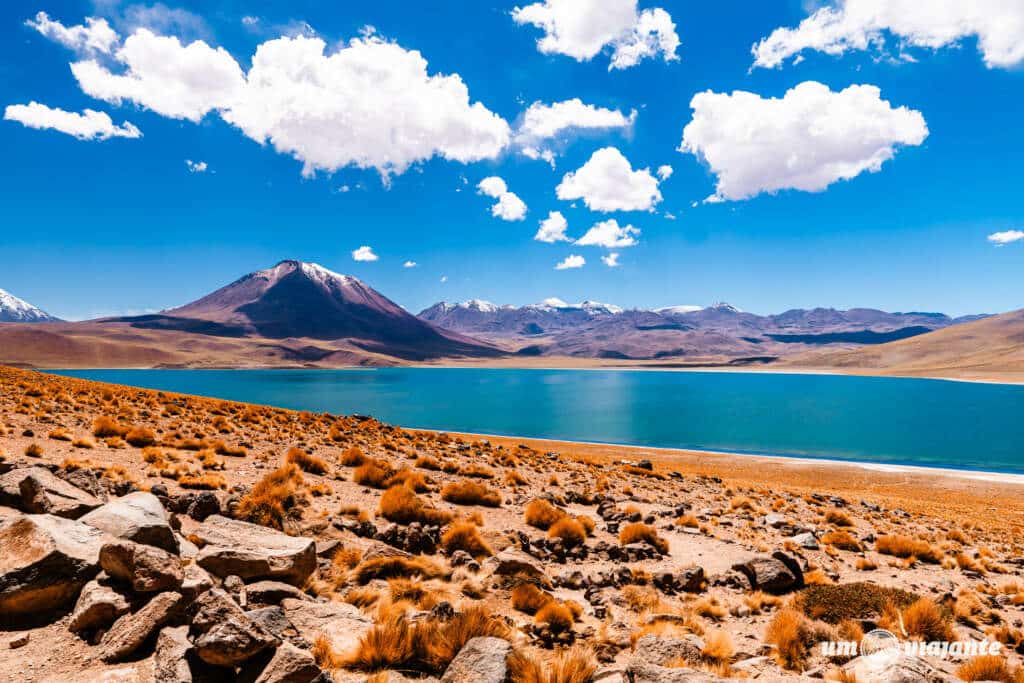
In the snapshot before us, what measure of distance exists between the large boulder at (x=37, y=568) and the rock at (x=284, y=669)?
98.8 inches

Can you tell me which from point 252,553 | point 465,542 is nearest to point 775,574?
point 465,542

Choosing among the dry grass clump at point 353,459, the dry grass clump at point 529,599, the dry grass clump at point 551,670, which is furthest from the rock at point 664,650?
the dry grass clump at point 353,459

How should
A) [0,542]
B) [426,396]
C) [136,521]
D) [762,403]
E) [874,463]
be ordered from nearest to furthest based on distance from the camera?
[0,542] → [136,521] → [874,463] → [762,403] → [426,396]

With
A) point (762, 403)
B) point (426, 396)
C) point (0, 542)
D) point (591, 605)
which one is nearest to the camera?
point (0, 542)

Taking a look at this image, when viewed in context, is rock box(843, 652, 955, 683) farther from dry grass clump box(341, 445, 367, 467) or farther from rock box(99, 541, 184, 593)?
dry grass clump box(341, 445, 367, 467)

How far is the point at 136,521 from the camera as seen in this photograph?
6.23 metres

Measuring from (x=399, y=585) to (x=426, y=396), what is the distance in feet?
369

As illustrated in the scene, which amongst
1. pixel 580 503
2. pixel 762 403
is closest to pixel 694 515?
pixel 580 503

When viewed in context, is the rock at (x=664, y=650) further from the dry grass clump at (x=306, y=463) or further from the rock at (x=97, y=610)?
the dry grass clump at (x=306, y=463)

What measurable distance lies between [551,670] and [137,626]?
4167 millimetres

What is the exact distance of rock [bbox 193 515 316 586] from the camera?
21.7ft

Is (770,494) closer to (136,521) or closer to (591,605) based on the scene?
(591,605)

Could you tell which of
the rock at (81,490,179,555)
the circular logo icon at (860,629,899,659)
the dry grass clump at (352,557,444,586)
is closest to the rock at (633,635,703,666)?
the circular logo icon at (860,629,899,659)

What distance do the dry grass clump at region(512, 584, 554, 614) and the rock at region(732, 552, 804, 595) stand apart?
476 centimetres
